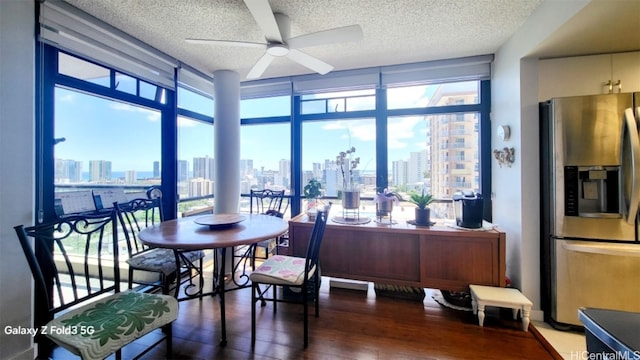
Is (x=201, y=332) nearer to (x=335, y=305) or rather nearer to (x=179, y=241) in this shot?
(x=179, y=241)

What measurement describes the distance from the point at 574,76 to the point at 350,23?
2.03 metres

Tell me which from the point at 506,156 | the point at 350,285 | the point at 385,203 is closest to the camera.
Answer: the point at 506,156

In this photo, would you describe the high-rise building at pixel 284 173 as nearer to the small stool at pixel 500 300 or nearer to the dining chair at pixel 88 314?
the dining chair at pixel 88 314

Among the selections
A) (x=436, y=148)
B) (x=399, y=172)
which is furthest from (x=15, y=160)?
(x=436, y=148)

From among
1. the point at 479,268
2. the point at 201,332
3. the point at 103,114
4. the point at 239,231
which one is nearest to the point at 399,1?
the point at 239,231

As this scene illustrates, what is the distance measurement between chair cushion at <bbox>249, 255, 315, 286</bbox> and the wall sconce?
2.22m

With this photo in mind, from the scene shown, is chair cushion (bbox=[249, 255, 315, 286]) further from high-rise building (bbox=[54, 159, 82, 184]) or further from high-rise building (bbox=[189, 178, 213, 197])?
high-rise building (bbox=[189, 178, 213, 197])

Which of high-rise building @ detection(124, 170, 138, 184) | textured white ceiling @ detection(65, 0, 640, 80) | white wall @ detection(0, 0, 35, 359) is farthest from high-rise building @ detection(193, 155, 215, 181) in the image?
white wall @ detection(0, 0, 35, 359)

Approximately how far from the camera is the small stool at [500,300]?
1.99 metres

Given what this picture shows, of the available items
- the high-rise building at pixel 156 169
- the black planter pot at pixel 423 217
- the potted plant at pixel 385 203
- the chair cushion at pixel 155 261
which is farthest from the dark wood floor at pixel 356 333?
the high-rise building at pixel 156 169

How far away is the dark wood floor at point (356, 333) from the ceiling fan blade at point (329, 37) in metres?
2.33

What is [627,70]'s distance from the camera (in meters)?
2.08

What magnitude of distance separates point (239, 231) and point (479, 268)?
7.12 feet

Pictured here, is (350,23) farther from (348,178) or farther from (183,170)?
(183,170)
